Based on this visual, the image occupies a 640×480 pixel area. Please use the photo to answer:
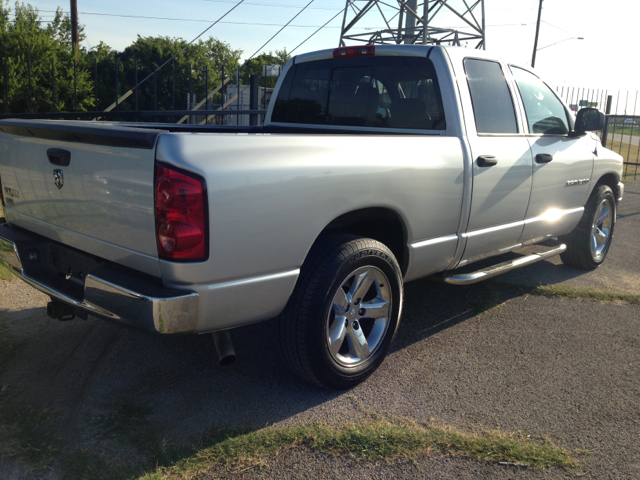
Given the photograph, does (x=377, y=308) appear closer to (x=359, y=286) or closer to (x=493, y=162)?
(x=359, y=286)

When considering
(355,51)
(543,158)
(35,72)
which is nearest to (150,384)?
(355,51)

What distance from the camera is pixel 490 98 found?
14.0 ft

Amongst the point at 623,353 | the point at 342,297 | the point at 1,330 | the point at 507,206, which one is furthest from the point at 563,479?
the point at 1,330

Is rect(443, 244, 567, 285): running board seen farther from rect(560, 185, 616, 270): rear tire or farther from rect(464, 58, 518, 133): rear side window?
rect(464, 58, 518, 133): rear side window

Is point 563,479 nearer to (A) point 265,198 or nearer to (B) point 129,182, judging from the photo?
(A) point 265,198

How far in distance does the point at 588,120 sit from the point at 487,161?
1727mm

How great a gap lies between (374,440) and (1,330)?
9.02 feet

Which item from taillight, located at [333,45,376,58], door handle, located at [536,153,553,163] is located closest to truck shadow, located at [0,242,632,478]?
door handle, located at [536,153,553,163]

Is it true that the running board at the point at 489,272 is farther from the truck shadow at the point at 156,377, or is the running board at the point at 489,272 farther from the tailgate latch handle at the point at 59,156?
the tailgate latch handle at the point at 59,156

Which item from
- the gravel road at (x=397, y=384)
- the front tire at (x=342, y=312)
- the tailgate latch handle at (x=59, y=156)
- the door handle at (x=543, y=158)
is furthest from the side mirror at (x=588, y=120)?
the tailgate latch handle at (x=59, y=156)

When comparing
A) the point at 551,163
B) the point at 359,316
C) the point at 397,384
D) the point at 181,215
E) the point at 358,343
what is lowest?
the point at 397,384

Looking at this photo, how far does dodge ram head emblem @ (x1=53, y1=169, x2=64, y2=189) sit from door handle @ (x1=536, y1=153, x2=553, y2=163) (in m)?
3.44

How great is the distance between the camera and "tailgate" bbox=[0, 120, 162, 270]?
2469 mm

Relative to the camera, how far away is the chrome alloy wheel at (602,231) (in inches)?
232
